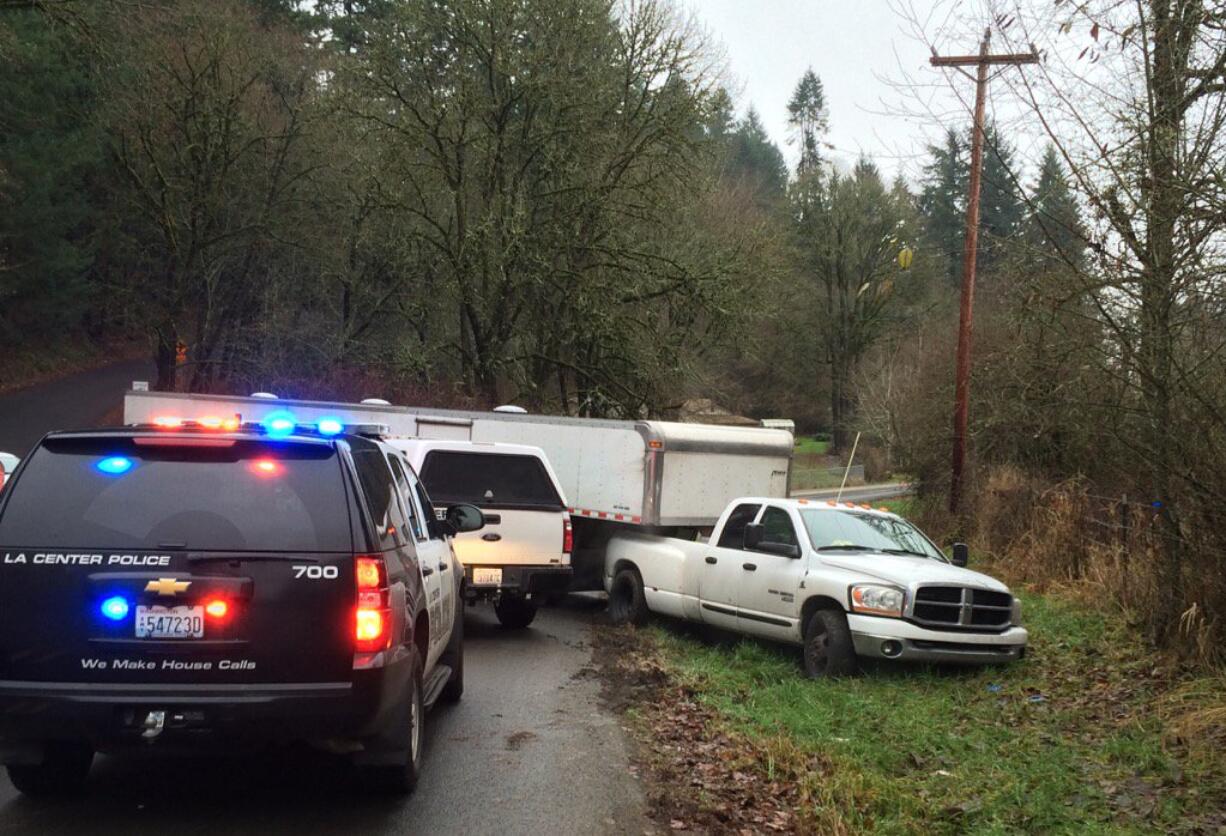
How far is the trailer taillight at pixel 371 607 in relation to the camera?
5.43m

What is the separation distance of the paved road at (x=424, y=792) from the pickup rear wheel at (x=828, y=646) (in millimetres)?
2436

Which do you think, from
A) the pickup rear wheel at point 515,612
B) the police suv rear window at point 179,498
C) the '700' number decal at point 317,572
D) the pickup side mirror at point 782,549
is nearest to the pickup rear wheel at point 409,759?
the '700' number decal at point 317,572

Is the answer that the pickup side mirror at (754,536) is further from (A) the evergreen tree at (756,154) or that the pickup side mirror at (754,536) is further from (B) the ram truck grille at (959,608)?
(A) the evergreen tree at (756,154)

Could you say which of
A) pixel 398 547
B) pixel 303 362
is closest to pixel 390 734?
pixel 398 547

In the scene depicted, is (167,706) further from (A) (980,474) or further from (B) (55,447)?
(A) (980,474)

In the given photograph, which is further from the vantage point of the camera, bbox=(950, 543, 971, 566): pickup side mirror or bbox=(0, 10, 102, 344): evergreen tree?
bbox=(0, 10, 102, 344): evergreen tree

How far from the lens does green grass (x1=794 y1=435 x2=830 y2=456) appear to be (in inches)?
2307

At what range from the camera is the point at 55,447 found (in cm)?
558

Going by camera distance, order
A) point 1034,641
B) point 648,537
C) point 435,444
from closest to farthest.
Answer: point 1034,641 < point 435,444 < point 648,537

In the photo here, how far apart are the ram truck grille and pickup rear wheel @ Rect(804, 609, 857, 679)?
24.6 inches

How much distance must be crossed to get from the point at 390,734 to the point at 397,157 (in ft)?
74.5

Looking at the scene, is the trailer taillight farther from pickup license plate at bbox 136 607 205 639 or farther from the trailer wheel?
the trailer wheel

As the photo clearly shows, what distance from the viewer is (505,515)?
13000 millimetres

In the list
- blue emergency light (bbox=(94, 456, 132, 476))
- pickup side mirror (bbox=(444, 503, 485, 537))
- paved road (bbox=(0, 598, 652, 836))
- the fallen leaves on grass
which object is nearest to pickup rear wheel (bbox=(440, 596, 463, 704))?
paved road (bbox=(0, 598, 652, 836))
